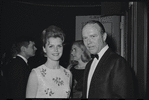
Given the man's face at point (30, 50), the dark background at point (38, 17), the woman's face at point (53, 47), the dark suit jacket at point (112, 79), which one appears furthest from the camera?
the dark background at point (38, 17)

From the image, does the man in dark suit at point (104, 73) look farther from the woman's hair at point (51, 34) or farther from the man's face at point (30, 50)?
the man's face at point (30, 50)

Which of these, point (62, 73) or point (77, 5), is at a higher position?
point (77, 5)

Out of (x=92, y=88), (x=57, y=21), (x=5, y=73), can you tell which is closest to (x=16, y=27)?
(x=57, y=21)

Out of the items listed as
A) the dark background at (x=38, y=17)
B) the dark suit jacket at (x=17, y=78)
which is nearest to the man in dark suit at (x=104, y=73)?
the dark suit jacket at (x=17, y=78)

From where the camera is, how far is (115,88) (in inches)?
87.0

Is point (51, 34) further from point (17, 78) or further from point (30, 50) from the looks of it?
point (30, 50)

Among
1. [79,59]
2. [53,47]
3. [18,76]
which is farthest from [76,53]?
[53,47]

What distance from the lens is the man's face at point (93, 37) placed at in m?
2.56

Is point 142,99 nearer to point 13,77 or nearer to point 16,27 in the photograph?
point 13,77

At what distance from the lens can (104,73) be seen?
2.31 m

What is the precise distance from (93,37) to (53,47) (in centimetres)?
50

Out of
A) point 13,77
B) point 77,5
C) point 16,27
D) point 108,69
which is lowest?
point 13,77

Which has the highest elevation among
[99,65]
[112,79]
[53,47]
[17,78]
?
[53,47]

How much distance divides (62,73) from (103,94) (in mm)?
769
